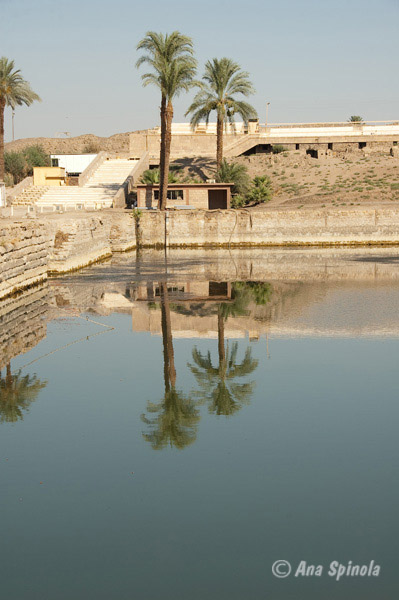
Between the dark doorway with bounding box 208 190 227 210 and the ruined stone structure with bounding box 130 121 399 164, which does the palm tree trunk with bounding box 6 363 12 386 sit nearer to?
the dark doorway with bounding box 208 190 227 210

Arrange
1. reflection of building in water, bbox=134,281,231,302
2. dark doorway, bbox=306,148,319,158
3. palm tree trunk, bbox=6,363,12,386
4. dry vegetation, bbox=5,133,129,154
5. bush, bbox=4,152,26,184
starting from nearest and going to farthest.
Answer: palm tree trunk, bbox=6,363,12,386 → reflection of building in water, bbox=134,281,231,302 → dark doorway, bbox=306,148,319,158 → bush, bbox=4,152,26,184 → dry vegetation, bbox=5,133,129,154

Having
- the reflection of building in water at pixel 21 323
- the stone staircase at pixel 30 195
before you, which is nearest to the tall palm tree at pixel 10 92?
the stone staircase at pixel 30 195

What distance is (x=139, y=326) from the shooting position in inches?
859

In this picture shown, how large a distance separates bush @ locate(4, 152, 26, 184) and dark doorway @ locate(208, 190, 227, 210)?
1120 inches

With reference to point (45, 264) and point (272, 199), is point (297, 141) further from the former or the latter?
point (45, 264)

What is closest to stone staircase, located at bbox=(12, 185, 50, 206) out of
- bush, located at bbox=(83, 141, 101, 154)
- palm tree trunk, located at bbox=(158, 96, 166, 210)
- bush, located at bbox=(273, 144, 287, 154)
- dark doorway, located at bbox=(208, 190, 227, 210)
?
palm tree trunk, located at bbox=(158, 96, 166, 210)

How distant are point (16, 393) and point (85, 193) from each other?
43.3 meters

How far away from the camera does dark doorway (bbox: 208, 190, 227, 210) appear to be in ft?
178

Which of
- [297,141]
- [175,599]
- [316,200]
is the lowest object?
[175,599]

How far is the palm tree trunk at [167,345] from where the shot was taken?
15.8 meters

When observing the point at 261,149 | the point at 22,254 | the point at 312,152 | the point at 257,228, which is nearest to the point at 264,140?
the point at 261,149

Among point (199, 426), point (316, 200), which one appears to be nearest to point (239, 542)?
point (199, 426)

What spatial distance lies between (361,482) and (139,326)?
41.0 ft

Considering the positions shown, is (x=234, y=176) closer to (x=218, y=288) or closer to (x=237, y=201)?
(x=237, y=201)
